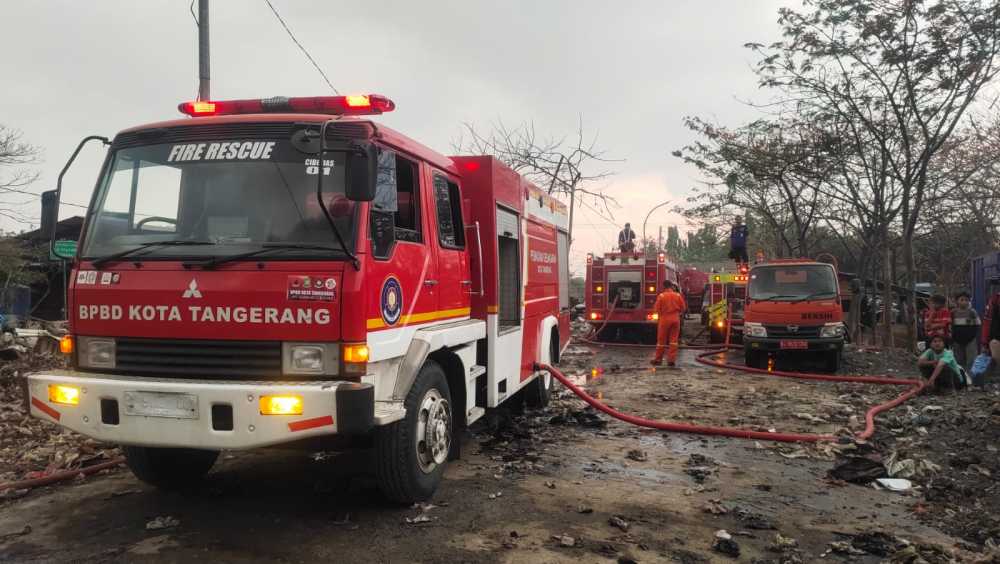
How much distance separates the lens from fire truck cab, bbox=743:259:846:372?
1209cm

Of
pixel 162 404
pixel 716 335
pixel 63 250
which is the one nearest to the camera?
pixel 162 404

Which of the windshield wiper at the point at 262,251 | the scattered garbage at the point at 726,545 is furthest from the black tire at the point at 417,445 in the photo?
the scattered garbage at the point at 726,545

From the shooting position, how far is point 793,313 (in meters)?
12.2

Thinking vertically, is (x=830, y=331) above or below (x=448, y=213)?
below

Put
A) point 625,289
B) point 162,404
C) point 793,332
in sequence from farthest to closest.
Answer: point 625,289
point 793,332
point 162,404

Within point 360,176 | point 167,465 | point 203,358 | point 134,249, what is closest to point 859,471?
point 360,176

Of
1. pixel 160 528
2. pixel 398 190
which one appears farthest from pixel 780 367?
pixel 160 528

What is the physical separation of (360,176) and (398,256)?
2.40 feet

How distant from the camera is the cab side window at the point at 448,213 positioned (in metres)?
5.16

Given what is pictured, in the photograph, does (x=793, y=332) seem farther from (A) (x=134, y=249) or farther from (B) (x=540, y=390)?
(A) (x=134, y=249)

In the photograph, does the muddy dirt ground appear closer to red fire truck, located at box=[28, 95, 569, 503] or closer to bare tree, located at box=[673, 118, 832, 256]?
red fire truck, located at box=[28, 95, 569, 503]

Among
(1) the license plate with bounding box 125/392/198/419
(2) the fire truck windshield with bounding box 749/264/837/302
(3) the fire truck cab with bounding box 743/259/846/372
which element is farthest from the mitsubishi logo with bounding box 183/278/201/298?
(2) the fire truck windshield with bounding box 749/264/837/302

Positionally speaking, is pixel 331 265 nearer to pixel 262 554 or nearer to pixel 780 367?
pixel 262 554

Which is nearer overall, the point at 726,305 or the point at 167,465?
the point at 167,465
